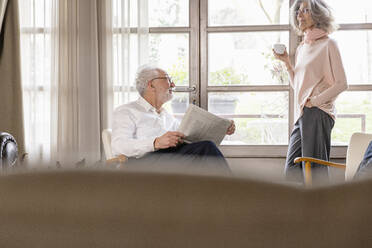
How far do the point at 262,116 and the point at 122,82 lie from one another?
1.33 m

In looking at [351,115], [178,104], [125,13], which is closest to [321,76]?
[351,115]

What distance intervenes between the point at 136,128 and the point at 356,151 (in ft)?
4.52

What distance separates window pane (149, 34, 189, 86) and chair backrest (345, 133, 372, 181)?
1976 mm

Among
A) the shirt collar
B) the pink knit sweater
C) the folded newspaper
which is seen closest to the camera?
the folded newspaper

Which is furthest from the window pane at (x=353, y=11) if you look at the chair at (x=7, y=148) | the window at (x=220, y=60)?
the chair at (x=7, y=148)

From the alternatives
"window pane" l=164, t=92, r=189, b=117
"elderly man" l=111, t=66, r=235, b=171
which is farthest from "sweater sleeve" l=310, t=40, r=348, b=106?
"window pane" l=164, t=92, r=189, b=117

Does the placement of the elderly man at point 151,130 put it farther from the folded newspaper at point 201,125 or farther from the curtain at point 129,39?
the curtain at point 129,39

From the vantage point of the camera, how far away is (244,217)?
19.7 inches

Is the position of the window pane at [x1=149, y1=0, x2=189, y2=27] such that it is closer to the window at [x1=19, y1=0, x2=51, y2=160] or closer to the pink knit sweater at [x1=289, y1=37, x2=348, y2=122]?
the window at [x1=19, y1=0, x2=51, y2=160]

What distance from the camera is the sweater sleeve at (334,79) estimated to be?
3.48 metres

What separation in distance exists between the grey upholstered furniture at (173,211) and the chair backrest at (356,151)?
9.18ft

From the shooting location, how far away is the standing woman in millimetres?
3506

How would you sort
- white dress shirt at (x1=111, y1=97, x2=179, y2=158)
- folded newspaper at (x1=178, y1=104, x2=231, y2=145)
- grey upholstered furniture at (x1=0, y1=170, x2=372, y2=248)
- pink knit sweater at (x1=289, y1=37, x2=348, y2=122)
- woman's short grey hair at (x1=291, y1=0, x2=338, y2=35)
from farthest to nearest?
woman's short grey hair at (x1=291, y1=0, x2=338, y2=35)
pink knit sweater at (x1=289, y1=37, x2=348, y2=122)
white dress shirt at (x1=111, y1=97, x2=179, y2=158)
folded newspaper at (x1=178, y1=104, x2=231, y2=145)
grey upholstered furniture at (x1=0, y1=170, x2=372, y2=248)

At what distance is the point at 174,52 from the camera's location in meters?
4.83
